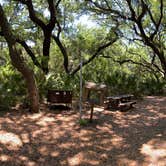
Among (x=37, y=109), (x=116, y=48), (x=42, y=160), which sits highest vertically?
(x=116, y=48)

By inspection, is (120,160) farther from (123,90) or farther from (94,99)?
(123,90)

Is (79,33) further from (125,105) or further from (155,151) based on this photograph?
(155,151)

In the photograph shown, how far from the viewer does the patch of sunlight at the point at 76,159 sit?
6.28 metres

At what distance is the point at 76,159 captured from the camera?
21.3 ft

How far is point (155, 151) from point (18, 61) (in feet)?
17.6

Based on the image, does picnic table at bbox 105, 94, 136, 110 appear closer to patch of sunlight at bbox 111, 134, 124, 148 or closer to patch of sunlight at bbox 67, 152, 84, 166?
patch of sunlight at bbox 111, 134, 124, 148

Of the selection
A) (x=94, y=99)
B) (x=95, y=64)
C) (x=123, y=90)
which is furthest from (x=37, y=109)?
(x=95, y=64)

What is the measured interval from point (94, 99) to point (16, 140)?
3122 millimetres

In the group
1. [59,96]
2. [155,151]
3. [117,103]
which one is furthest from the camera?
[117,103]

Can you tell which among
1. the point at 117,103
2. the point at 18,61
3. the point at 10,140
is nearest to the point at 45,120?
the point at 18,61

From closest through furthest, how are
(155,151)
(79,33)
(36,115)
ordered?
(155,151)
(36,115)
(79,33)

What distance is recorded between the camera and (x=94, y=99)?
971 cm

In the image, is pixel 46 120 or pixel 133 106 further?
pixel 133 106

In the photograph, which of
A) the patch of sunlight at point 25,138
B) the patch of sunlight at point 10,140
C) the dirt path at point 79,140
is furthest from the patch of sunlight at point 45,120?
the patch of sunlight at point 10,140
